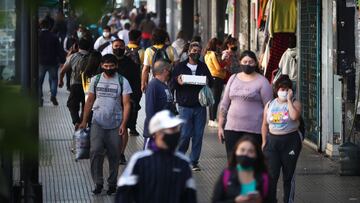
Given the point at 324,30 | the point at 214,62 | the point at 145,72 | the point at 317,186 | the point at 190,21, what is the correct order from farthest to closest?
the point at 190,21, the point at 214,62, the point at 145,72, the point at 324,30, the point at 317,186

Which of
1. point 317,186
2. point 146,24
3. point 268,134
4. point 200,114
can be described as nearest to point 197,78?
point 200,114

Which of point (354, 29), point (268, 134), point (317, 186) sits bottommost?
point (317, 186)

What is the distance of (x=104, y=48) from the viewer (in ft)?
65.7

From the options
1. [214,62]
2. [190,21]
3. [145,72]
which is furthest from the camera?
[190,21]

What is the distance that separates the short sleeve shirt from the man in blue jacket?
1.74 m

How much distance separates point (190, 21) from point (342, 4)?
19.0 m

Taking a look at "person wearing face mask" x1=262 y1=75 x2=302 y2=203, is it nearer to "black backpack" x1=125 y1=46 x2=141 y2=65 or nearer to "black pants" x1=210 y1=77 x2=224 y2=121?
"black backpack" x1=125 y1=46 x2=141 y2=65

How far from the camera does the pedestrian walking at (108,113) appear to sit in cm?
1045

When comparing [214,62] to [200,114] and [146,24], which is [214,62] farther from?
[146,24]

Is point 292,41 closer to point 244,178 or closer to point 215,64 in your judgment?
point 215,64

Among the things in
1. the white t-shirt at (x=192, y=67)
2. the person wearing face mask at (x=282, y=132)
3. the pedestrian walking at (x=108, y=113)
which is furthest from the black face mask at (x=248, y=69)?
the white t-shirt at (x=192, y=67)

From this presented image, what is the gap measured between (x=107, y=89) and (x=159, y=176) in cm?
503

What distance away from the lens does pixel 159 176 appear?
5.61m

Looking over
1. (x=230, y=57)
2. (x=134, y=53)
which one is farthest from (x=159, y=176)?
(x=230, y=57)
